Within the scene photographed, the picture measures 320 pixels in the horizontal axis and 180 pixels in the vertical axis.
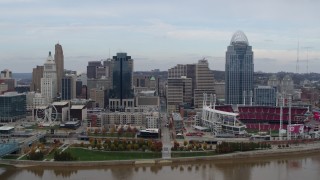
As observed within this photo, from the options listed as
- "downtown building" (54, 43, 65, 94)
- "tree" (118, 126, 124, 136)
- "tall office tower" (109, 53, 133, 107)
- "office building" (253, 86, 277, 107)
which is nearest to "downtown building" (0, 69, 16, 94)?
"downtown building" (54, 43, 65, 94)

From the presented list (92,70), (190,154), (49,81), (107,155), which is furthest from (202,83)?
(92,70)

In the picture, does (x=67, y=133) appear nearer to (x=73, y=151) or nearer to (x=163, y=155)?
(x=73, y=151)

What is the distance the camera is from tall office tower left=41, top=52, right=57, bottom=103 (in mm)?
29906

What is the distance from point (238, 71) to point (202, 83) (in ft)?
10.4

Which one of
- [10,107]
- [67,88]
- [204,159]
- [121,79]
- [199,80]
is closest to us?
[204,159]

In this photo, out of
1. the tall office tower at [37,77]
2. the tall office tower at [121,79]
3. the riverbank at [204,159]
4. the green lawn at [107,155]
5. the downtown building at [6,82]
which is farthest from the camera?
the tall office tower at [37,77]

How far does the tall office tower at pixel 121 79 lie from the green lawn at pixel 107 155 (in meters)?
12.8

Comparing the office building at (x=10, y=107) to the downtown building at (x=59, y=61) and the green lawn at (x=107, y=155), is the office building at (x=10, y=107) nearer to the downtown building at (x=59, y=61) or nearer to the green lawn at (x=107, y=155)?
the downtown building at (x=59, y=61)

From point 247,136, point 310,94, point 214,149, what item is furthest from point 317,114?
point 310,94

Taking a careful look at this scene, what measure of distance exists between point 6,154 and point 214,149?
626cm

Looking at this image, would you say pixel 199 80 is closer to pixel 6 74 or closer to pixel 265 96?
pixel 265 96

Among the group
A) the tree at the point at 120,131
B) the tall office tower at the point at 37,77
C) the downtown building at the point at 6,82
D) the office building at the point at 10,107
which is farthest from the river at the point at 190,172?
the tall office tower at the point at 37,77

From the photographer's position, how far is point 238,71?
30.3m

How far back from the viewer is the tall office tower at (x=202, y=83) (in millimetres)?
27531
